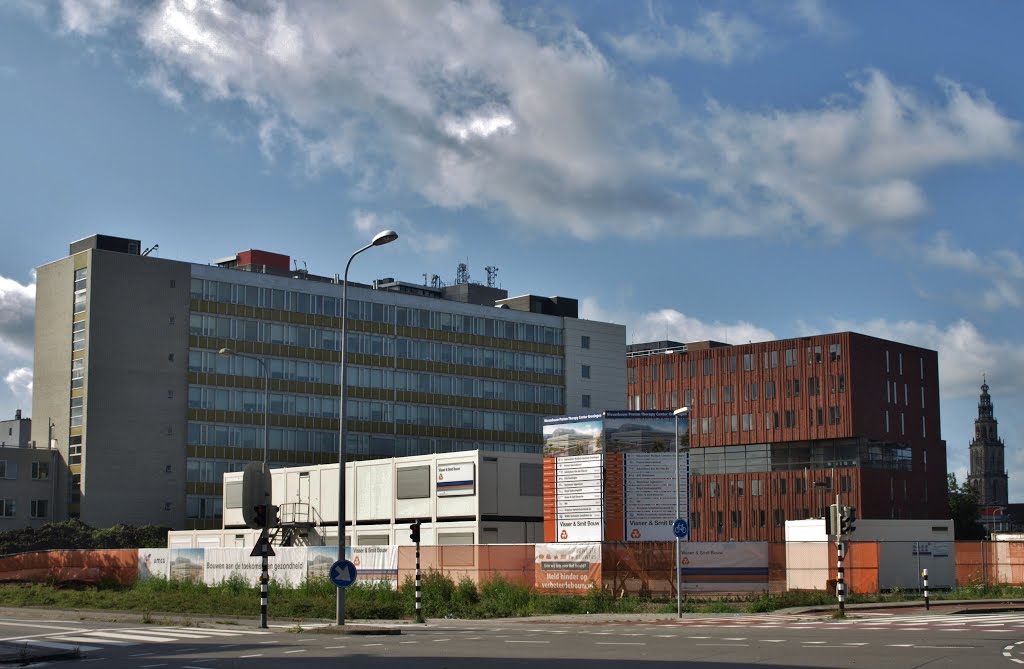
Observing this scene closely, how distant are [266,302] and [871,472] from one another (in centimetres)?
5675

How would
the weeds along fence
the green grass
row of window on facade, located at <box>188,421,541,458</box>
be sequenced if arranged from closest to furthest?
the green grass → the weeds along fence → row of window on facade, located at <box>188,421,541,458</box>

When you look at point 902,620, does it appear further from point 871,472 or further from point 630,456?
point 871,472

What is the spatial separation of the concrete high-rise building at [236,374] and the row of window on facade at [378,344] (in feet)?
0.39

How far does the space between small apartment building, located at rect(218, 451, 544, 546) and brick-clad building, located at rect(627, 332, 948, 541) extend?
178ft

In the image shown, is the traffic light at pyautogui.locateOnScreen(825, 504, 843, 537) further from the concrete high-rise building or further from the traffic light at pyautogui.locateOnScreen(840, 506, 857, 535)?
the concrete high-rise building

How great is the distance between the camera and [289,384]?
3979 inches

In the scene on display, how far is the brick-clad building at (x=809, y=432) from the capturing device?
119 m

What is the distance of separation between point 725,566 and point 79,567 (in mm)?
32901

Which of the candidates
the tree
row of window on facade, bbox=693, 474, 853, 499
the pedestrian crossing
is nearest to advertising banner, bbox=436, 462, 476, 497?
the pedestrian crossing

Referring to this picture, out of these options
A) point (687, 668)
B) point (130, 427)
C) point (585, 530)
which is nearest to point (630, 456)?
point (585, 530)

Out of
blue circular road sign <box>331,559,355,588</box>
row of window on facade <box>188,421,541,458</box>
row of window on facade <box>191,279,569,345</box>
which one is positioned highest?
row of window on facade <box>191,279,569,345</box>

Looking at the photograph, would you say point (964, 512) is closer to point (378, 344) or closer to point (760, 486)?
point (760, 486)

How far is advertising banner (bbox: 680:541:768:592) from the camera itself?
4397cm

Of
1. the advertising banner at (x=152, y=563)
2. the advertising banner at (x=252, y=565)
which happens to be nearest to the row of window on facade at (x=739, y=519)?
the advertising banner at (x=152, y=563)
